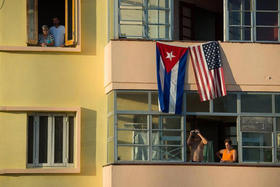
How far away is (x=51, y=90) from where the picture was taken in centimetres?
2925

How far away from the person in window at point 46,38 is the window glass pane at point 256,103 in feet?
17.7

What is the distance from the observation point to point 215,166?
92.6 ft

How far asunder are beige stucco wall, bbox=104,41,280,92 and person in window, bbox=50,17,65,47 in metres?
1.64

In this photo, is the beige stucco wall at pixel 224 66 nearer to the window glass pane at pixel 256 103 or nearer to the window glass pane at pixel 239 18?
the window glass pane at pixel 256 103

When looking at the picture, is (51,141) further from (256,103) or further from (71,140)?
(256,103)

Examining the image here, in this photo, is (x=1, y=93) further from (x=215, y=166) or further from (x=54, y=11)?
(x=215, y=166)

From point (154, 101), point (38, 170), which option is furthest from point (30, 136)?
point (154, 101)

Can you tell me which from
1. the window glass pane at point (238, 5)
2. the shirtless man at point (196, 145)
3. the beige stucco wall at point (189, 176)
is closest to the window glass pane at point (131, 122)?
the beige stucco wall at point (189, 176)

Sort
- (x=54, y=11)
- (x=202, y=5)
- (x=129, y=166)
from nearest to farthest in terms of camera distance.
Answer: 1. (x=129, y=166)
2. (x=54, y=11)
3. (x=202, y=5)

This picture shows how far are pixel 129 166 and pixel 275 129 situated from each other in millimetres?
3925

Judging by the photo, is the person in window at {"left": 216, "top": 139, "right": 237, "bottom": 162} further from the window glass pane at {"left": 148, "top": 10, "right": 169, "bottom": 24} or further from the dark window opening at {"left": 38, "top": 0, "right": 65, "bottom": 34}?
the dark window opening at {"left": 38, "top": 0, "right": 65, "bottom": 34}

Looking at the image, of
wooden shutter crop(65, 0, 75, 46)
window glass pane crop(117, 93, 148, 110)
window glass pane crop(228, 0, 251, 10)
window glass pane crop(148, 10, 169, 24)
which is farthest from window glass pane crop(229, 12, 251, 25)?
wooden shutter crop(65, 0, 75, 46)

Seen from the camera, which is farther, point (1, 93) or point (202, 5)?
point (202, 5)

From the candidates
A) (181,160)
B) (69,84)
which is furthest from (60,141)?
(181,160)
